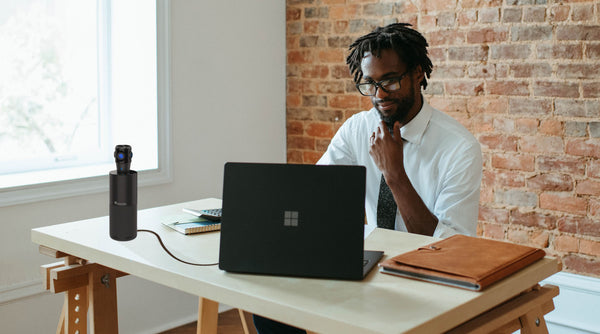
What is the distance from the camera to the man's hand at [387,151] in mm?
2293

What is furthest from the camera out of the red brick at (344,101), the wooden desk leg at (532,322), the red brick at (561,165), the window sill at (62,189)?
the red brick at (344,101)

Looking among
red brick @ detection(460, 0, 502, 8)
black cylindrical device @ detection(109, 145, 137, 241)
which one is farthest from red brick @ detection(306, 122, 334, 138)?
black cylindrical device @ detection(109, 145, 137, 241)

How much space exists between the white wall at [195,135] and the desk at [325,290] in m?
0.92

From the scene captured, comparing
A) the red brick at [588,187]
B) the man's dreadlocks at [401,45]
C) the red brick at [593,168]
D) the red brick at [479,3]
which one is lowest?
the red brick at [588,187]

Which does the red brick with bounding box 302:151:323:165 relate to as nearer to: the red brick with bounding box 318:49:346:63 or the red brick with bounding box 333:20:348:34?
the red brick with bounding box 318:49:346:63

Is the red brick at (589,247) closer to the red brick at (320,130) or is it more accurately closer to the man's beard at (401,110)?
the man's beard at (401,110)

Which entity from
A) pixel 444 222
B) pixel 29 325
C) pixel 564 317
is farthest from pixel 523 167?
pixel 29 325

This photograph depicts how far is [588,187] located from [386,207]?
37.7 inches

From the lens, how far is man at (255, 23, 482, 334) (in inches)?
87.7

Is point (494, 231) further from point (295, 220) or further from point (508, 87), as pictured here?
point (295, 220)

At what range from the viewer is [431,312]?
4.42ft

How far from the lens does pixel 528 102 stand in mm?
2957

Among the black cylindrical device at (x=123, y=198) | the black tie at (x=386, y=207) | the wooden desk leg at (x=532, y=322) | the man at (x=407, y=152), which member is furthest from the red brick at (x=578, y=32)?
the black cylindrical device at (x=123, y=198)

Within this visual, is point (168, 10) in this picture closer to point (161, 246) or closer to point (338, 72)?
point (338, 72)
